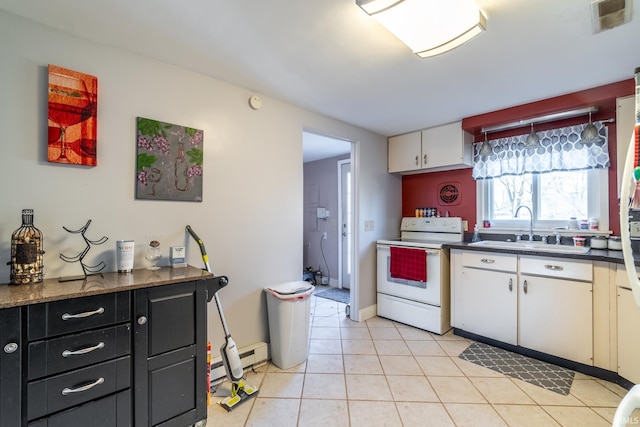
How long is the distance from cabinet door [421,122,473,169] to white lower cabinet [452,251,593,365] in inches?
40.6

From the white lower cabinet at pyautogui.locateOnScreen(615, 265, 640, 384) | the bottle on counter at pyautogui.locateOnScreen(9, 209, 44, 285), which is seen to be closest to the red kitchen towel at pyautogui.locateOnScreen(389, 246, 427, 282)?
the white lower cabinet at pyautogui.locateOnScreen(615, 265, 640, 384)

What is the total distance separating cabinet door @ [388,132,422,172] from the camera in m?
3.46

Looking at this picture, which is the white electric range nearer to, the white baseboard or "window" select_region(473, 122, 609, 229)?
the white baseboard

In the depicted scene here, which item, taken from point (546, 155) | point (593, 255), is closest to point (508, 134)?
point (546, 155)

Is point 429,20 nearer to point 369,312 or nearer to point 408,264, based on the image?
point 408,264

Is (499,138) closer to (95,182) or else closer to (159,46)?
(159,46)

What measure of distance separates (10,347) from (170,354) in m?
0.63

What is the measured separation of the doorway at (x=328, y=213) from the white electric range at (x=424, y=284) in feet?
3.74

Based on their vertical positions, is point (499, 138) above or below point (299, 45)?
below

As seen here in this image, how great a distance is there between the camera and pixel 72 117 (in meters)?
1.58

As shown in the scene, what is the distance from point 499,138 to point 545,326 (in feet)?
6.19

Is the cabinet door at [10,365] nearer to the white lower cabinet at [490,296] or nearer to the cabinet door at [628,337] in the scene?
the white lower cabinet at [490,296]

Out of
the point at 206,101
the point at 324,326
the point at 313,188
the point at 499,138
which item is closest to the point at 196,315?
the point at 206,101

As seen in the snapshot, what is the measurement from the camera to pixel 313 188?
5266 mm
